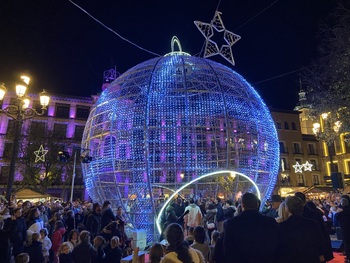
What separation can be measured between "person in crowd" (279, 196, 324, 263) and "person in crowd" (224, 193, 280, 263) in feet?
0.84

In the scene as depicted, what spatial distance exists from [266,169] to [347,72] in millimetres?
5505

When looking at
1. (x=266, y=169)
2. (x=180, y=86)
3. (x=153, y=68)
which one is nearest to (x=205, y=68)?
(x=180, y=86)

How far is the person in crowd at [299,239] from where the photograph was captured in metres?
2.98

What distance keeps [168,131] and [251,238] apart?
4766 mm

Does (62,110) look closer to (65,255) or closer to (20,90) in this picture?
(20,90)

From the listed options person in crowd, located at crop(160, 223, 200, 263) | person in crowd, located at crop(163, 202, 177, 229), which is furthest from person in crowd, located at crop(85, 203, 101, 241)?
person in crowd, located at crop(160, 223, 200, 263)

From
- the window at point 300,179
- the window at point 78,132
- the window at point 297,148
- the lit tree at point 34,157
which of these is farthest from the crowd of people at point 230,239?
the window at point 297,148

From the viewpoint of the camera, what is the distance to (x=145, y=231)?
23.0 ft

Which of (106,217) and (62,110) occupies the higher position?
(62,110)

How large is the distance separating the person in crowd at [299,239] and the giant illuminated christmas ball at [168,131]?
3.90m

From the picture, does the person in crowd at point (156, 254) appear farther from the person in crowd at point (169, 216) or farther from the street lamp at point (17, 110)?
the street lamp at point (17, 110)

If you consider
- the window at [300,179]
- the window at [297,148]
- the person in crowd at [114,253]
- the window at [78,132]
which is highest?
the window at [78,132]

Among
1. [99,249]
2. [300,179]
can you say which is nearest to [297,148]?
[300,179]

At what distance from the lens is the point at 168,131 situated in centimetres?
721
